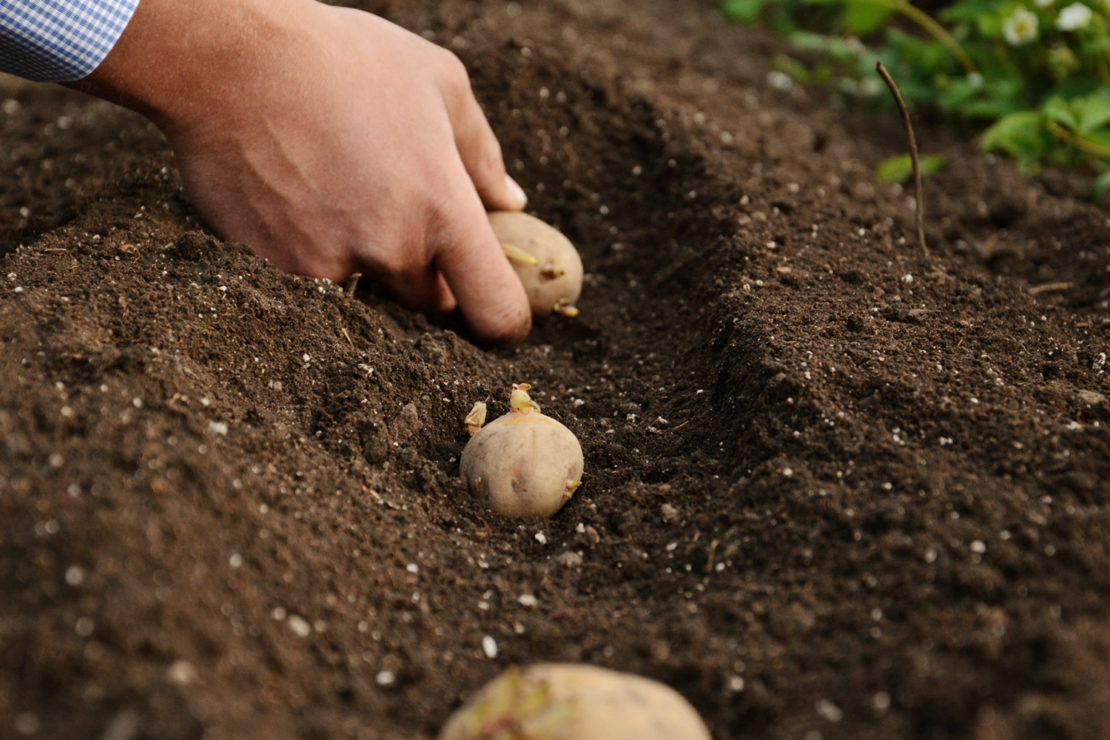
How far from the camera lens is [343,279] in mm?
2559

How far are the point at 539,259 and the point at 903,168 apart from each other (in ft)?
5.61

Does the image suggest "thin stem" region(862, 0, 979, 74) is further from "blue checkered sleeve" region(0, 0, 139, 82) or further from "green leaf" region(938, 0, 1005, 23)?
"blue checkered sleeve" region(0, 0, 139, 82)

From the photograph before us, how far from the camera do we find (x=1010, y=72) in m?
3.91

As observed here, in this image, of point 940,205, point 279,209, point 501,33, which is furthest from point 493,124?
point 940,205

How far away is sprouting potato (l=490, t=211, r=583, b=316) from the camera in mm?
2713

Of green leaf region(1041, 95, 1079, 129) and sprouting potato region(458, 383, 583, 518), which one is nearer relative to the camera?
sprouting potato region(458, 383, 583, 518)

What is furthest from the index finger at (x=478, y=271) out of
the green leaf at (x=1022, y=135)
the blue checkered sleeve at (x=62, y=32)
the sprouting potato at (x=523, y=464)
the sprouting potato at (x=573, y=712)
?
the green leaf at (x=1022, y=135)

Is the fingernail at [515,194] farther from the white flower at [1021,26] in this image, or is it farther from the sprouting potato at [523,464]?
the white flower at [1021,26]

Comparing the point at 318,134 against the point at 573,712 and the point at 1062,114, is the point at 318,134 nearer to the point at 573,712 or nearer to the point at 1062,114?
the point at 573,712

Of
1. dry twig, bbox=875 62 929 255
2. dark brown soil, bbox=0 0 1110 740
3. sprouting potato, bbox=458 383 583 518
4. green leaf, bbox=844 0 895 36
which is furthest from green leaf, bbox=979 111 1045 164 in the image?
sprouting potato, bbox=458 383 583 518

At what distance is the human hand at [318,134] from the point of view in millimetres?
2258

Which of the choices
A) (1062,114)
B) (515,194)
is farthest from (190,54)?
(1062,114)

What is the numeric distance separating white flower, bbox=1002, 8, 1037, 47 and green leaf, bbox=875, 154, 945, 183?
0.53 m

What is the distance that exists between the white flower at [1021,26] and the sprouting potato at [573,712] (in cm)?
335
